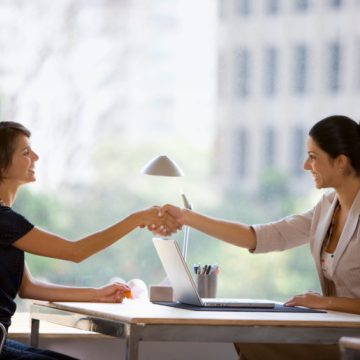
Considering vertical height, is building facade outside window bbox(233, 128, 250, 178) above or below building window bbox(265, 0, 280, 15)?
below

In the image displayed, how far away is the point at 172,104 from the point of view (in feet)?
17.4

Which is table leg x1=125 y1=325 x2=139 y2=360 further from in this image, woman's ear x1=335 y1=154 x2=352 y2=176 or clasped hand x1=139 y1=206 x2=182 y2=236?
woman's ear x1=335 y1=154 x2=352 y2=176

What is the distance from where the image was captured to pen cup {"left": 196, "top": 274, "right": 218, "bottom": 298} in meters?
3.34

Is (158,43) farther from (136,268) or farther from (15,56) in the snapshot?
(136,268)

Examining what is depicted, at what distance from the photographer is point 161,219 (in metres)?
3.27

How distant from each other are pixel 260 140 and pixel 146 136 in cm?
62

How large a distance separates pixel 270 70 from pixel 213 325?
9.81 feet

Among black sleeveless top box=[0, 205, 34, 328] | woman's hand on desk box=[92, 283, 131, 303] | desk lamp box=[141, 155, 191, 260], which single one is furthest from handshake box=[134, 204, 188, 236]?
black sleeveless top box=[0, 205, 34, 328]

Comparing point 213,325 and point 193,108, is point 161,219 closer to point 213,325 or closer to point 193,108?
point 213,325

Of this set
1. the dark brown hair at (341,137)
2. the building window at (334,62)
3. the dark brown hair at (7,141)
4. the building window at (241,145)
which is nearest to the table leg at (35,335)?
the dark brown hair at (7,141)

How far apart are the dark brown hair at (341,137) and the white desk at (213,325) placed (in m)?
0.64

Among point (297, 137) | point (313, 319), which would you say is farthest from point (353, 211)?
point (297, 137)

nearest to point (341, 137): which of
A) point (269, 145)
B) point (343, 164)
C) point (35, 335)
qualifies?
point (343, 164)

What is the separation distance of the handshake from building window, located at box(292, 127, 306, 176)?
199 centimetres
